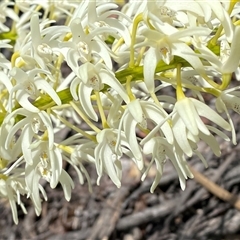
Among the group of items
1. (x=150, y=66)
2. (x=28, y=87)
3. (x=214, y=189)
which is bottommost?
(x=214, y=189)

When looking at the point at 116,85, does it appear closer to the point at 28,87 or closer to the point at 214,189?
the point at 28,87

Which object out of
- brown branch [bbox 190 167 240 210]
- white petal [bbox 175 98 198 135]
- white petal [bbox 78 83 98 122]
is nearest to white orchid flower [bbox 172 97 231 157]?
white petal [bbox 175 98 198 135]

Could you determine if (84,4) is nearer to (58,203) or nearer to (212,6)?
(212,6)

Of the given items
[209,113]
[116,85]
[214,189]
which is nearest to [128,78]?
[116,85]

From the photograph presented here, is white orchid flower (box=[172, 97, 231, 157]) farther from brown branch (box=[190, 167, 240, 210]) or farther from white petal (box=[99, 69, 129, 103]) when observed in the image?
brown branch (box=[190, 167, 240, 210])

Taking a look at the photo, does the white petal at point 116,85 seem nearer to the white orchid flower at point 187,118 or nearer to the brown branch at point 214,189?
the white orchid flower at point 187,118

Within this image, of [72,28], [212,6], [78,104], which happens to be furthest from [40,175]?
[212,6]

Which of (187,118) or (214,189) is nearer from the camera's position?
(187,118)

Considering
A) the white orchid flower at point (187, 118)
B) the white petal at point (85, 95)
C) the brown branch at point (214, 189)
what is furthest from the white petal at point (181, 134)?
the brown branch at point (214, 189)

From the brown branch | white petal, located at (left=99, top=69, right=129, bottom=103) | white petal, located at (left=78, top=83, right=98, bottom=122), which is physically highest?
white petal, located at (left=99, top=69, right=129, bottom=103)

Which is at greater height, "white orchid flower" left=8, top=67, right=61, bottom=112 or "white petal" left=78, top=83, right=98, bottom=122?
"white petal" left=78, top=83, right=98, bottom=122

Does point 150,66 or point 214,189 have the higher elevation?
point 150,66
